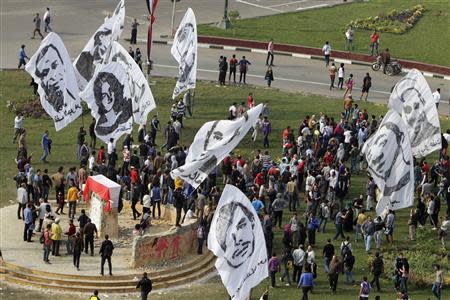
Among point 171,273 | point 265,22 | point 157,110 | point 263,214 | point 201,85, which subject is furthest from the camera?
point 265,22

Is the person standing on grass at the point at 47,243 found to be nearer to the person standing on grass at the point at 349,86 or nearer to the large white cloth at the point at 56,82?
Result: the large white cloth at the point at 56,82

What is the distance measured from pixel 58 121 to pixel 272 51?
73.0ft

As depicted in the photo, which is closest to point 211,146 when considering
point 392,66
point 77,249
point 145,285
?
point 145,285

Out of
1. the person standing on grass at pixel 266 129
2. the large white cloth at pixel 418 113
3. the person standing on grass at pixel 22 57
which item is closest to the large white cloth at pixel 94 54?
the person standing on grass at pixel 266 129

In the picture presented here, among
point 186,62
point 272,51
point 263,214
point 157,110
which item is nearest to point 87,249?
point 263,214

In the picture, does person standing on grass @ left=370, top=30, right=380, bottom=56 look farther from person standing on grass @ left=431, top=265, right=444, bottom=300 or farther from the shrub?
person standing on grass @ left=431, top=265, right=444, bottom=300

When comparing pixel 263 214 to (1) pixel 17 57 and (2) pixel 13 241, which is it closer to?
(2) pixel 13 241

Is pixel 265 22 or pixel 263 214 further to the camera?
pixel 265 22

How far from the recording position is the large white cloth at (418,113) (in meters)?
54.2

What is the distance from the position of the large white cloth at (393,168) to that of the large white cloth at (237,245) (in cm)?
799

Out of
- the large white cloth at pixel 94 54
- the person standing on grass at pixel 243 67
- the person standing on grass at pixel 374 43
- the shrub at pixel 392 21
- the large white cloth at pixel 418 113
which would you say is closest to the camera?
the large white cloth at pixel 418 113

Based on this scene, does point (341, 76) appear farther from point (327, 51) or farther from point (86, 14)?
point (86, 14)

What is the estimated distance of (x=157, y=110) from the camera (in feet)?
218

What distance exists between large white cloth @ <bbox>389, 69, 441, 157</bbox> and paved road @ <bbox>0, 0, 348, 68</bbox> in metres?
26.1
